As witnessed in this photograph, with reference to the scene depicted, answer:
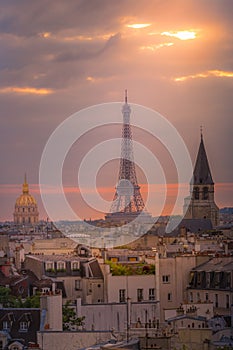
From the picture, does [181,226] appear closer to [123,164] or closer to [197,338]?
[123,164]

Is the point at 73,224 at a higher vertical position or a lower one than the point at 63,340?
higher

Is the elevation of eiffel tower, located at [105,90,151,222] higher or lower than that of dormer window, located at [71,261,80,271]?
higher

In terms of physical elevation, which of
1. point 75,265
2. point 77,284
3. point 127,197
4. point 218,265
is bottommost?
point 77,284

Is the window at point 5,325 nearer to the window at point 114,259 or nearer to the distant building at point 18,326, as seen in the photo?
the distant building at point 18,326

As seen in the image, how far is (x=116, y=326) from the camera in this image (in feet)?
142

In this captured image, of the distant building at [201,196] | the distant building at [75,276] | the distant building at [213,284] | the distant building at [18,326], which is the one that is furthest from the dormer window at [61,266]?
the distant building at [201,196]

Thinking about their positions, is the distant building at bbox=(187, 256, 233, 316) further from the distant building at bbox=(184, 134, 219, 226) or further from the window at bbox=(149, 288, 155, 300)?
the distant building at bbox=(184, 134, 219, 226)

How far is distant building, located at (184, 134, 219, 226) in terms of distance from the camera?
142 meters

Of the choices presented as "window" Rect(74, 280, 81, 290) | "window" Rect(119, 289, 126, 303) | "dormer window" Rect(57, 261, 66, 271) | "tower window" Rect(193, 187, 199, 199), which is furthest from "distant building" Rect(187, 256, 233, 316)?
"tower window" Rect(193, 187, 199, 199)

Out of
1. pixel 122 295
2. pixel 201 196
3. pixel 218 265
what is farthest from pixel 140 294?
pixel 201 196

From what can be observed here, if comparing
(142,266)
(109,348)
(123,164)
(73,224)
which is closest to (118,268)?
(142,266)

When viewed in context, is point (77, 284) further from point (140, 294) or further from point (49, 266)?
point (49, 266)

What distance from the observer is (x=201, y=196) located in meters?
146

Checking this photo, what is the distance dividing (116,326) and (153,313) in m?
3.80
